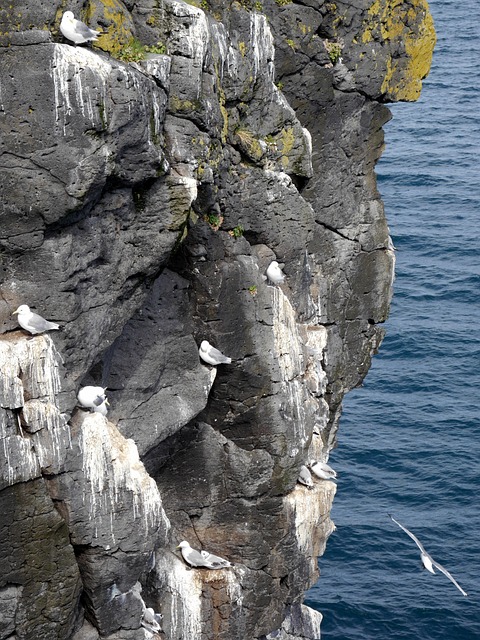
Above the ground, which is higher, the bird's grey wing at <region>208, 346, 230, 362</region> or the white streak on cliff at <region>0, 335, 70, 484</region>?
the white streak on cliff at <region>0, 335, 70, 484</region>

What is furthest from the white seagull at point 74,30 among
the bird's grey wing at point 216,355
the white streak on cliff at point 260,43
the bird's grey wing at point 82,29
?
the bird's grey wing at point 216,355

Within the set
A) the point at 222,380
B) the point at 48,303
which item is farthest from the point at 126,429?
the point at 48,303

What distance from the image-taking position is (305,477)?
30.1 meters

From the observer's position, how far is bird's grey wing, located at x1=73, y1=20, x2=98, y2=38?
19812 millimetres

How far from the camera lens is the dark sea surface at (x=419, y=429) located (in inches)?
1693

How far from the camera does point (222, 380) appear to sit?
92.0 feet

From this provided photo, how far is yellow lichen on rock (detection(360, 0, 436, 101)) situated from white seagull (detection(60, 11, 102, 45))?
46.4 ft

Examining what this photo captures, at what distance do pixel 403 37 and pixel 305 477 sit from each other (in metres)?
13.1

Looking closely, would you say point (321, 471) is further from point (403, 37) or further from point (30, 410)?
point (403, 37)

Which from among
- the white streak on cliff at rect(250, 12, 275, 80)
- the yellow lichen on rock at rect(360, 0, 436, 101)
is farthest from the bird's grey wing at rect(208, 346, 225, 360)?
the yellow lichen on rock at rect(360, 0, 436, 101)

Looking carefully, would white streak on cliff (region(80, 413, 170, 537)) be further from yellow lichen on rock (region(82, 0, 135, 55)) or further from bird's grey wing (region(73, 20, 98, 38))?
bird's grey wing (region(73, 20, 98, 38))

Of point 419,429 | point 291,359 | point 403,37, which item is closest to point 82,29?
point 291,359

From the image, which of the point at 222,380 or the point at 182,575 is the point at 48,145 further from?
the point at 182,575

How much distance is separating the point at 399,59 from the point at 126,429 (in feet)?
48.2
